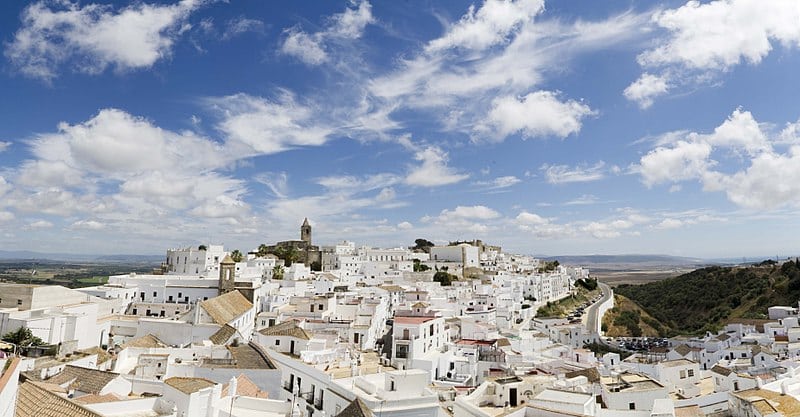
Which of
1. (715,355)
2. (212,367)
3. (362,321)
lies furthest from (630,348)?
(212,367)

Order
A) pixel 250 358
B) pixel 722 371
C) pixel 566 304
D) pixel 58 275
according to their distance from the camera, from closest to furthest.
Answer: pixel 250 358 < pixel 722 371 < pixel 566 304 < pixel 58 275

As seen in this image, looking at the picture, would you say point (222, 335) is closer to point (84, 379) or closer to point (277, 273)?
point (84, 379)

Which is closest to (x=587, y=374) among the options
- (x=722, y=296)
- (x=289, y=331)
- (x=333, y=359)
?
(x=333, y=359)

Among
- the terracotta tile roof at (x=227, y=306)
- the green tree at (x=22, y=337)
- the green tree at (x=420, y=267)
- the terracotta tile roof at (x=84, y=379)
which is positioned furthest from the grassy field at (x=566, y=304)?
the terracotta tile roof at (x=84, y=379)

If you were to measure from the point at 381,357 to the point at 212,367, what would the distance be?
7.41m

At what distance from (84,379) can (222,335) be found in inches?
293

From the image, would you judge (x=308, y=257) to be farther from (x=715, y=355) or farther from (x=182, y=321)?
(x=715, y=355)

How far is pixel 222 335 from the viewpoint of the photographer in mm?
21234

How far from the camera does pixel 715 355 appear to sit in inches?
1161

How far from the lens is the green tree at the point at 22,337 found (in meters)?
18.7

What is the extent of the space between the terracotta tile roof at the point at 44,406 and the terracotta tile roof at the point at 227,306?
45.4ft

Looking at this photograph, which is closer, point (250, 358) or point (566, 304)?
point (250, 358)

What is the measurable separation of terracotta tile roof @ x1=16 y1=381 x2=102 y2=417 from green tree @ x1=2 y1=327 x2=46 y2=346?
11403 mm

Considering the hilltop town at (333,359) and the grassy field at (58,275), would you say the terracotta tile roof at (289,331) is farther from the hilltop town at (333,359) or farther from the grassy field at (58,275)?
the grassy field at (58,275)
